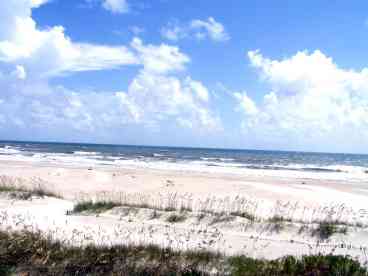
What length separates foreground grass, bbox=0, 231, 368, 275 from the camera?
253 inches

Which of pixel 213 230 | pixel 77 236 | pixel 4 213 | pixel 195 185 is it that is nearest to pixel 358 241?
pixel 213 230

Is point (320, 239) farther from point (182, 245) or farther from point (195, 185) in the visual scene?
point (195, 185)

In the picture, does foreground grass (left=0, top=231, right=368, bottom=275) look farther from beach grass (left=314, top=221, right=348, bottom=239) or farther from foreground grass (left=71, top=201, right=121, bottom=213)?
foreground grass (left=71, top=201, right=121, bottom=213)

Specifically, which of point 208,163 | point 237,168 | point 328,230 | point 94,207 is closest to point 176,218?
point 94,207

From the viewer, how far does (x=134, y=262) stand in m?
6.83

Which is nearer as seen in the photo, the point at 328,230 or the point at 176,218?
the point at 328,230

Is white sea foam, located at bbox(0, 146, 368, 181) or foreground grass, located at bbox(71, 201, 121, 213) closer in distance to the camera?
foreground grass, located at bbox(71, 201, 121, 213)

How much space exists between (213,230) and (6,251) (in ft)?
17.5

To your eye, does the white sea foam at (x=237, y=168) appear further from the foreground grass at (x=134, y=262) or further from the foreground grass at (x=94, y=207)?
the foreground grass at (x=134, y=262)

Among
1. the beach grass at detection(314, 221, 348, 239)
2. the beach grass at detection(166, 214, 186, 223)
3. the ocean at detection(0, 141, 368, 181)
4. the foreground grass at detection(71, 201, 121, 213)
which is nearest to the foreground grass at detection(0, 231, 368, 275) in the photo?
the beach grass at detection(314, 221, 348, 239)

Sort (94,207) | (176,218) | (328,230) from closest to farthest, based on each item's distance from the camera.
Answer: (328,230), (176,218), (94,207)

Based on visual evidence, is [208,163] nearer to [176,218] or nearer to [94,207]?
[94,207]

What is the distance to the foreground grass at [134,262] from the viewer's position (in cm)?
642

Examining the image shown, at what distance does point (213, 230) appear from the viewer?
416 inches
